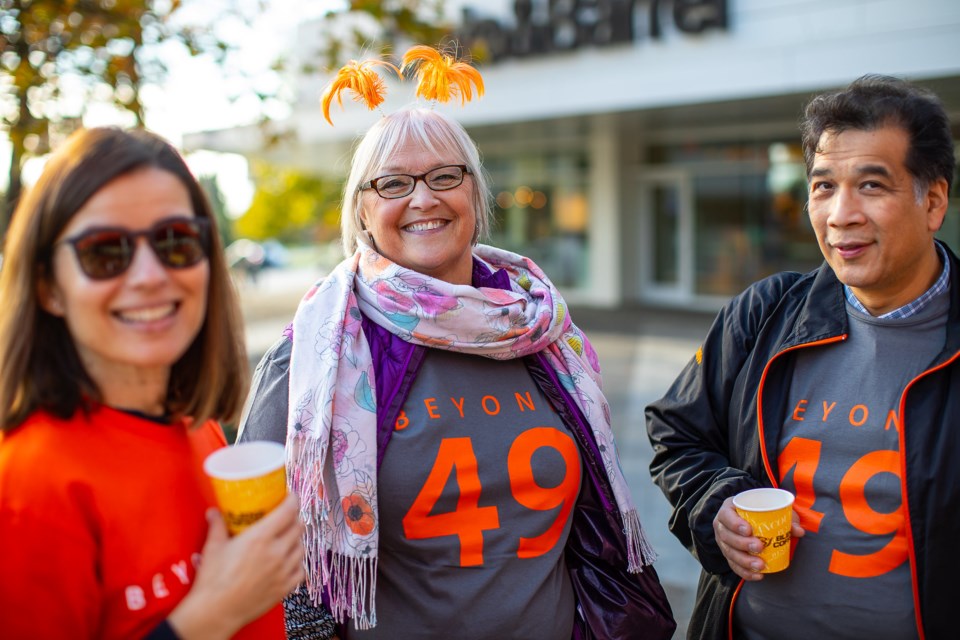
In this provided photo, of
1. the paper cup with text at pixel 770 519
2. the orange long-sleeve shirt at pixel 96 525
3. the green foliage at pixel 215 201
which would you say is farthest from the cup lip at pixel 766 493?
the green foliage at pixel 215 201

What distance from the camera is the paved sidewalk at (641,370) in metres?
4.46

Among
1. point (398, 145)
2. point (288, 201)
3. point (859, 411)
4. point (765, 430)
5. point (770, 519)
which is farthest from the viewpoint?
point (288, 201)

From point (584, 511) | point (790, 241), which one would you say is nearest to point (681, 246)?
point (790, 241)

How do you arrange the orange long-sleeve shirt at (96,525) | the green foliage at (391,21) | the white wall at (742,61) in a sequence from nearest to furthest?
the orange long-sleeve shirt at (96,525), the green foliage at (391,21), the white wall at (742,61)

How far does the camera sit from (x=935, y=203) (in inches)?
78.4

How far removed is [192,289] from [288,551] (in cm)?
48

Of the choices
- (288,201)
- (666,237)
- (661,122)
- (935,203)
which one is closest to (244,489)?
(935,203)

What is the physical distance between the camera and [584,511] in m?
2.26

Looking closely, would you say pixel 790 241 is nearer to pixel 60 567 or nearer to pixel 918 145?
pixel 918 145

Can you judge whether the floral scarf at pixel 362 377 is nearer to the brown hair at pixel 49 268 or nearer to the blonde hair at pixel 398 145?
the blonde hair at pixel 398 145

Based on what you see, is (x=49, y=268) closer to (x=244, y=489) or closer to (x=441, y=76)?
(x=244, y=489)

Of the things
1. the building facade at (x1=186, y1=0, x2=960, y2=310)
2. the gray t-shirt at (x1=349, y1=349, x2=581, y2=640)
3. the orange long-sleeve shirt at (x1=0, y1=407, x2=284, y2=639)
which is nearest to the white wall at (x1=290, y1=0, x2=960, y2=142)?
the building facade at (x1=186, y1=0, x2=960, y2=310)

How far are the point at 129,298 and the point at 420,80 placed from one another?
141 centimetres

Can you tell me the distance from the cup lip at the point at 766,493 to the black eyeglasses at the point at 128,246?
1.36 metres
